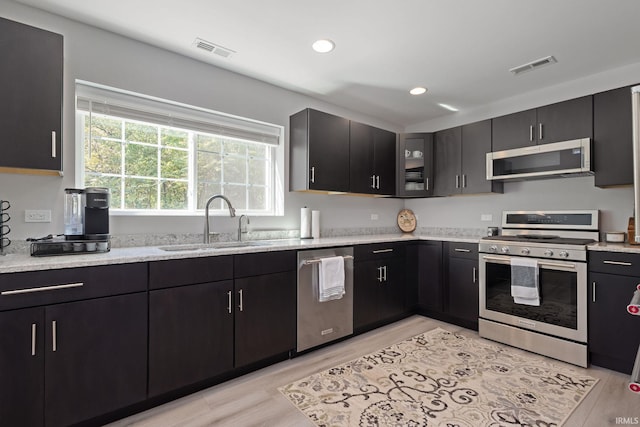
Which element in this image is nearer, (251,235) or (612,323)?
(612,323)

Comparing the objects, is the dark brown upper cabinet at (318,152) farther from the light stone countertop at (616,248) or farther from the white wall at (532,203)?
the light stone countertop at (616,248)

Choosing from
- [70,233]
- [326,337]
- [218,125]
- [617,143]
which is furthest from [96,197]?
[617,143]

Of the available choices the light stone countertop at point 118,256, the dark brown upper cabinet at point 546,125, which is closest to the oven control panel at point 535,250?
the light stone countertop at point 118,256

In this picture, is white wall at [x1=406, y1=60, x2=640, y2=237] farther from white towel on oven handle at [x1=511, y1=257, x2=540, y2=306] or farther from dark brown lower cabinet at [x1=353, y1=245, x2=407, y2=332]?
dark brown lower cabinet at [x1=353, y1=245, x2=407, y2=332]

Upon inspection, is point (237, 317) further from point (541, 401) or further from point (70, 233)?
point (541, 401)

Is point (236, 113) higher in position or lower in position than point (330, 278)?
higher

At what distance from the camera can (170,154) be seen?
105 inches

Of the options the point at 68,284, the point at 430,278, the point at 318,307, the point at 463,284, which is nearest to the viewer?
the point at 68,284

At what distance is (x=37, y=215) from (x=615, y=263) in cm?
413

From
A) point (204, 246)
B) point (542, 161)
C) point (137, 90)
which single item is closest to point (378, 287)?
point (204, 246)

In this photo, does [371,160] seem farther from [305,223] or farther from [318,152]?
[305,223]

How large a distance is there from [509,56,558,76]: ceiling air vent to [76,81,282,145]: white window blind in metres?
2.32

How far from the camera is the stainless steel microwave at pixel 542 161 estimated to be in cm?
273

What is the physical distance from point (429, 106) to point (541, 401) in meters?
3.12
